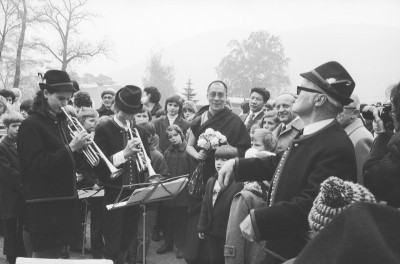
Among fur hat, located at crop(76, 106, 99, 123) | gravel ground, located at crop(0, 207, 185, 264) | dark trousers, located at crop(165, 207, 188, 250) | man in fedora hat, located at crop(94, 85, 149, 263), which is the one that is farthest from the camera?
fur hat, located at crop(76, 106, 99, 123)

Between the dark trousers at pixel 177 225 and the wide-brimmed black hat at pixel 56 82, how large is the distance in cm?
292

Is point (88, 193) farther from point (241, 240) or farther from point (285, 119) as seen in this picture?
point (285, 119)

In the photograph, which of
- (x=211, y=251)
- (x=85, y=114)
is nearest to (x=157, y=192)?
(x=211, y=251)

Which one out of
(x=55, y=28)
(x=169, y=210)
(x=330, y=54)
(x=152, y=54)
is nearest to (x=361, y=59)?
(x=330, y=54)

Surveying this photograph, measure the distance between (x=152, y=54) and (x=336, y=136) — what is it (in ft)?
177

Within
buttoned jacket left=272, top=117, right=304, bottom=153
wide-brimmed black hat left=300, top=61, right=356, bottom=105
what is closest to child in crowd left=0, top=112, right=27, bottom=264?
buttoned jacket left=272, top=117, right=304, bottom=153

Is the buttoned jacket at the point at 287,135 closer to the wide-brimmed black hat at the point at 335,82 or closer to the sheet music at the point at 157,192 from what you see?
the sheet music at the point at 157,192

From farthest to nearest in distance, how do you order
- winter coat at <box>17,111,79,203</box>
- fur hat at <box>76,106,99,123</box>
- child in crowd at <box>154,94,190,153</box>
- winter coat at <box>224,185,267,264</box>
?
child in crowd at <box>154,94,190,153</box>, fur hat at <box>76,106,99,123</box>, winter coat at <box>17,111,79,203</box>, winter coat at <box>224,185,267,264</box>

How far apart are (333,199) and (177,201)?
15.7 feet

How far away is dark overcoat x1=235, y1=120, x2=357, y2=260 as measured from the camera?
2.46 metres

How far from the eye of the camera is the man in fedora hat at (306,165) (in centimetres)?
246

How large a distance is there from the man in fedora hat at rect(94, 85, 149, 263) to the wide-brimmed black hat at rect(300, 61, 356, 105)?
229 cm

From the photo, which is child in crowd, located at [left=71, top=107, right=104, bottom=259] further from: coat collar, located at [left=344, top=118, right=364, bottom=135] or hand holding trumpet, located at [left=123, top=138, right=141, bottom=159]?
coat collar, located at [left=344, top=118, right=364, bottom=135]

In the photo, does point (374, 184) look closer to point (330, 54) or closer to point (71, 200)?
point (71, 200)
